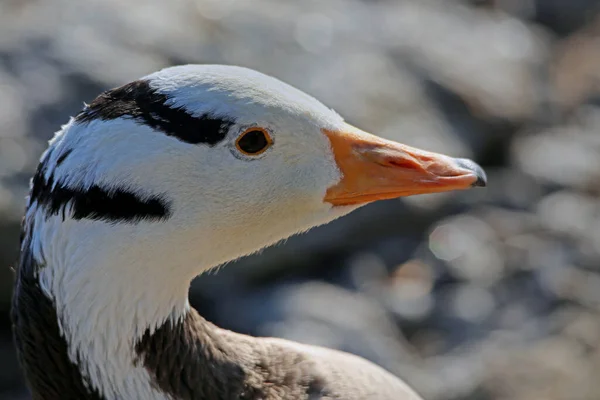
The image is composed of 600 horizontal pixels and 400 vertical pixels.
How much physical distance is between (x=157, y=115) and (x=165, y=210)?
0.25 meters

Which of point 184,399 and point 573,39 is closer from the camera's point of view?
point 184,399

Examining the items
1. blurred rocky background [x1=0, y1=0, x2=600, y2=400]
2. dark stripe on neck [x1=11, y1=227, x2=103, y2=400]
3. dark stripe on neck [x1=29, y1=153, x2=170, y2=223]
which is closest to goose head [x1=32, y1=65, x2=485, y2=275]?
dark stripe on neck [x1=29, y1=153, x2=170, y2=223]

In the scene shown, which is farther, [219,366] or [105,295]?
[219,366]

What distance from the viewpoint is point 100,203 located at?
98.2 inches

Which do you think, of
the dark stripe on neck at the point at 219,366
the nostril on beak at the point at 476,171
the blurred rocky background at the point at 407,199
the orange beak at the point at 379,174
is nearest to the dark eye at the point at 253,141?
the orange beak at the point at 379,174

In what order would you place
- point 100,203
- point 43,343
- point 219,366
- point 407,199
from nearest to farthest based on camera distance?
1. point 100,203
2. point 43,343
3. point 219,366
4. point 407,199

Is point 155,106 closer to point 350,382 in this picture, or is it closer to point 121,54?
point 350,382

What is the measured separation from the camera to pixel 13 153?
18.3ft

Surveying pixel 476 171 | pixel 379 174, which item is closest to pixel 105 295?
pixel 379 174

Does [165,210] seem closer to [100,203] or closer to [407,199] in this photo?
[100,203]

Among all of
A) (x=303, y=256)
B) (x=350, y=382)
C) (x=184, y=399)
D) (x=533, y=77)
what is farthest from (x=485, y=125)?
(x=184, y=399)

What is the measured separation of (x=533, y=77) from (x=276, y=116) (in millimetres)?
5798

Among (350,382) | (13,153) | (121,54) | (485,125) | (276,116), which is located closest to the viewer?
(276,116)

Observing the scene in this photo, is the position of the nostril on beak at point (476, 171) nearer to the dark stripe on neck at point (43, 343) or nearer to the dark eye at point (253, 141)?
the dark eye at point (253, 141)
